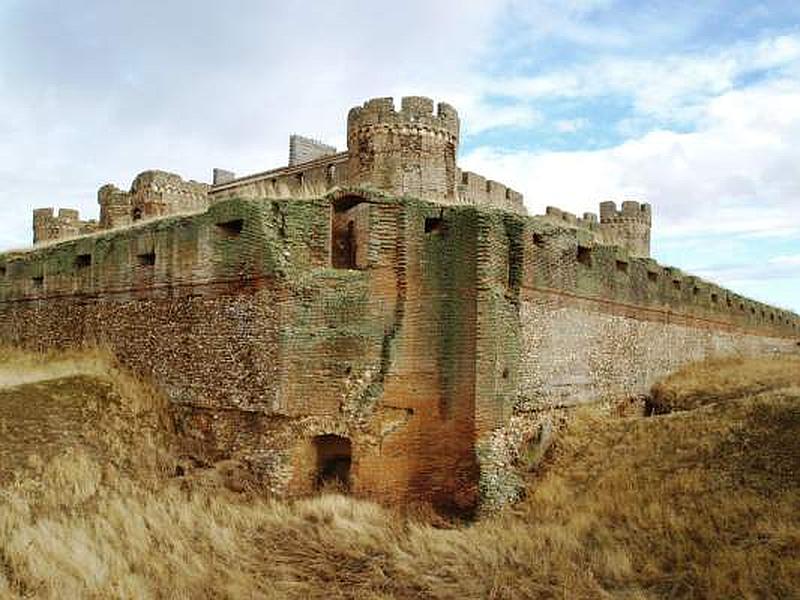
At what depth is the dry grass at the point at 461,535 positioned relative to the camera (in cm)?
722

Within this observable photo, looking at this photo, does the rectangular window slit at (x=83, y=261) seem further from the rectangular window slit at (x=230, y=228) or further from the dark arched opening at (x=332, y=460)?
the dark arched opening at (x=332, y=460)

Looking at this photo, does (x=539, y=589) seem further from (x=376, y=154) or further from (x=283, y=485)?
(x=376, y=154)

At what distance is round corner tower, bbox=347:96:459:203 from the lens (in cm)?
2188

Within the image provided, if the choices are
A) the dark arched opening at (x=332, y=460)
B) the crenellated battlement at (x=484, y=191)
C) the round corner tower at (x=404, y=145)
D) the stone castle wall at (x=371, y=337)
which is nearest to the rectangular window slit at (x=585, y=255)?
the stone castle wall at (x=371, y=337)

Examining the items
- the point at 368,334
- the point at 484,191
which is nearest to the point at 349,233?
the point at 368,334

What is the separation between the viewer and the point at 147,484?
10.0 m

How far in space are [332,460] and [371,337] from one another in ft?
6.06

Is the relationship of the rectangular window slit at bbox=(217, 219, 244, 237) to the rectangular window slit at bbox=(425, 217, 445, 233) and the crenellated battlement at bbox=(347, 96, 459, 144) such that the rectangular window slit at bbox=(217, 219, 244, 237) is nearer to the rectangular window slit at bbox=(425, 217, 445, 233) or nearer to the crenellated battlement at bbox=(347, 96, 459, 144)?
the rectangular window slit at bbox=(425, 217, 445, 233)

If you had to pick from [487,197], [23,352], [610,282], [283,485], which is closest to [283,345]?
[283,485]

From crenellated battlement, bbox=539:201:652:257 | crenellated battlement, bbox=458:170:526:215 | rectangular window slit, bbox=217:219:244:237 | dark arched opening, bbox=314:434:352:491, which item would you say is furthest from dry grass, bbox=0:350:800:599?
crenellated battlement, bbox=539:201:652:257

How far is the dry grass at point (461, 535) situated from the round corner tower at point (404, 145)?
42.9 ft

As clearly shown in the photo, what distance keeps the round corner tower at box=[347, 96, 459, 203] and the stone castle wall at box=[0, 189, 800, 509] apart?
417 inches

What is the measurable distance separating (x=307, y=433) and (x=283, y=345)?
48.7 inches

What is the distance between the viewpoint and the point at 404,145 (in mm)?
21922
